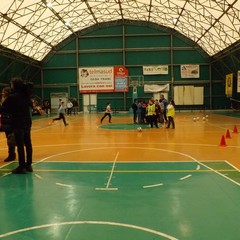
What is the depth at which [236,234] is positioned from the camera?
3.92 meters

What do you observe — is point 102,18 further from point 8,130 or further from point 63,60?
point 8,130

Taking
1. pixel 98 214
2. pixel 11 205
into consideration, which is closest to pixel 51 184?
pixel 11 205

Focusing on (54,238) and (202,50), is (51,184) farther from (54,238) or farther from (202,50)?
(202,50)

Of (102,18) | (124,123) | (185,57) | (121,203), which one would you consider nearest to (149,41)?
(185,57)

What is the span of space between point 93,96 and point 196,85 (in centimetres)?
1309

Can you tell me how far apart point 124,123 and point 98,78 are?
20.2 metres

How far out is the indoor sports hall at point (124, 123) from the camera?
455 cm

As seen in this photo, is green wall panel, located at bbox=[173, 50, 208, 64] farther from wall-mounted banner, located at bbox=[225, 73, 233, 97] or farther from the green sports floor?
the green sports floor

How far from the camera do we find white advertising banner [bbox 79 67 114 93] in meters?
42.1

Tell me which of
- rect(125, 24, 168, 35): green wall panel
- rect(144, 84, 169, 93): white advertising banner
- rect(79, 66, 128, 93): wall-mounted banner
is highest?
rect(125, 24, 168, 35): green wall panel

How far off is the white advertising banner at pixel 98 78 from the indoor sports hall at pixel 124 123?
0.41 feet

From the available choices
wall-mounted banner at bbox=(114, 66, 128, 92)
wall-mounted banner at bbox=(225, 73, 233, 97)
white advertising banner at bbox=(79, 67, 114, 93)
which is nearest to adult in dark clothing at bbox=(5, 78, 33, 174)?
wall-mounted banner at bbox=(225, 73, 233, 97)

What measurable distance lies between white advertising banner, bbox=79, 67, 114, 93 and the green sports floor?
3472 centimetres

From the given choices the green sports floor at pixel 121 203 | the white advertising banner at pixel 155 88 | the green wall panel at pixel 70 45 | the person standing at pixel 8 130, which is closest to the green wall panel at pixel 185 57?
the white advertising banner at pixel 155 88
